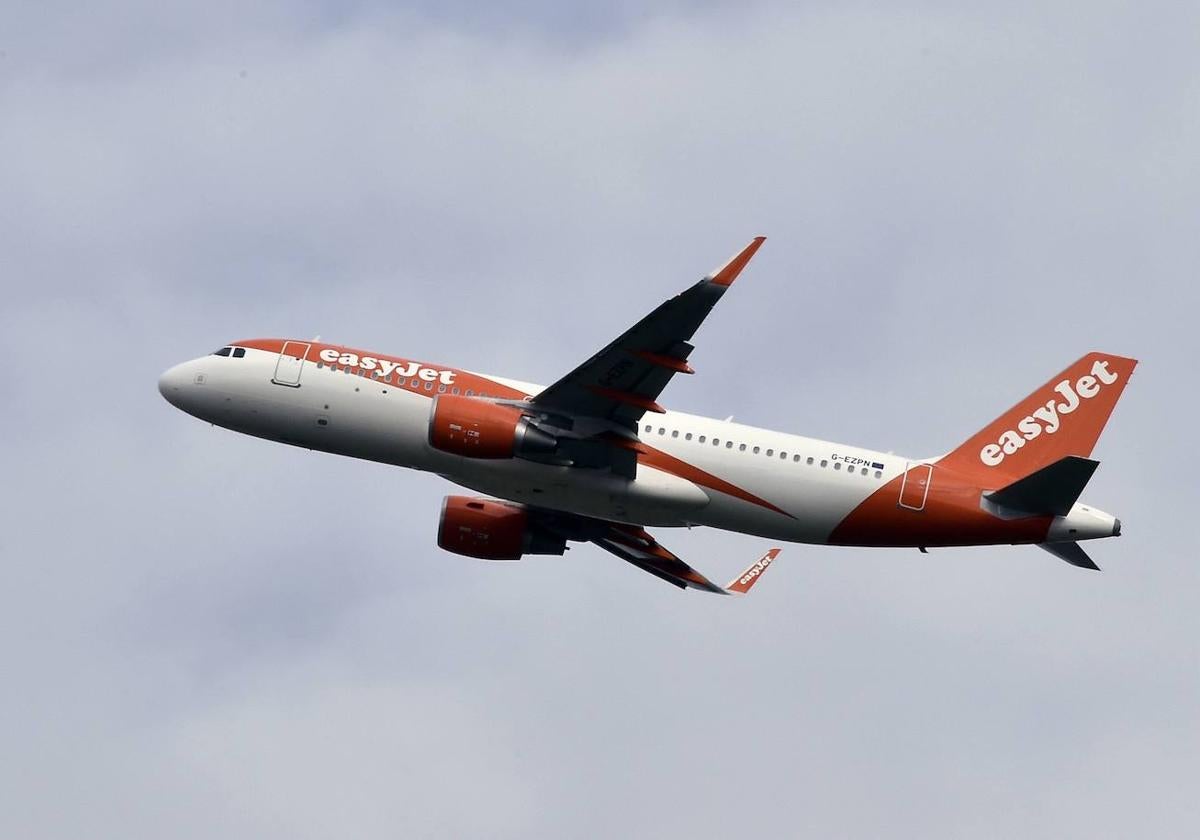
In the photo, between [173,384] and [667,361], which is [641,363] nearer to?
[667,361]

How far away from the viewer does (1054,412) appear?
166 ft

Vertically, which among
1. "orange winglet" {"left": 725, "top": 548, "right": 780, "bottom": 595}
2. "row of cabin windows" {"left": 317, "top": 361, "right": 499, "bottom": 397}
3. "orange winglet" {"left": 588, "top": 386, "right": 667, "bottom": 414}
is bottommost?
"orange winglet" {"left": 725, "top": 548, "right": 780, "bottom": 595}

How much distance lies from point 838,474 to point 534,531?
421 inches

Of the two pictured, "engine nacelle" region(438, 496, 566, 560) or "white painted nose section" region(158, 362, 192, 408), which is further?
"engine nacelle" region(438, 496, 566, 560)

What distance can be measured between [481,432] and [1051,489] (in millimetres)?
15835

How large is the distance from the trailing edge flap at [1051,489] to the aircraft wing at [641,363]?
Answer: 10007 millimetres

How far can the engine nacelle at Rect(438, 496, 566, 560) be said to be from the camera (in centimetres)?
5397

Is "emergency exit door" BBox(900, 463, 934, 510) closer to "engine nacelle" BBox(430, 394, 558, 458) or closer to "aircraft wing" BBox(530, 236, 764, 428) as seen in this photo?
"aircraft wing" BBox(530, 236, 764, 428)

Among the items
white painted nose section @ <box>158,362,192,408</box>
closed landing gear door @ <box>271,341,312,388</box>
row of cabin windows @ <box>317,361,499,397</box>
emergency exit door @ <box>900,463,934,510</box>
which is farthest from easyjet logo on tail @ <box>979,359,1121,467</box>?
white painted nose section @ <box>158,362,192,408</box>

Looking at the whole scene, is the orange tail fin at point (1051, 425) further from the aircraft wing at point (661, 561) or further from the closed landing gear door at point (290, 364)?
the closed landing gear door at point (290, 364)

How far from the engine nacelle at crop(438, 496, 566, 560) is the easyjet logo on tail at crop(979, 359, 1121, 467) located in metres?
14.6

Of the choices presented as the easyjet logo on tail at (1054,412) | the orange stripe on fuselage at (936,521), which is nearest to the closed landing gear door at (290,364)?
the orange stripe on fuselage at (936,521)

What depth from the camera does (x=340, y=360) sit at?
50.6 m

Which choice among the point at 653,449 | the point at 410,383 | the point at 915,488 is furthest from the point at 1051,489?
the point at 410,383
